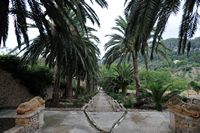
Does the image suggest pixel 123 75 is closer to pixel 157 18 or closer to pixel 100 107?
pixel 100 107

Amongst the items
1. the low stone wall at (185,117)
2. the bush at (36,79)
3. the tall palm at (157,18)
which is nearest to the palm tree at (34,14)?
the tall palm at (157,18)

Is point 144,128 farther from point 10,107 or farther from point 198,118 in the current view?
point 10,107

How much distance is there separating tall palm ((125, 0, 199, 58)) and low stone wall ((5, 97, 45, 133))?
405 centimetres

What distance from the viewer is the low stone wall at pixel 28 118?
8.88 m

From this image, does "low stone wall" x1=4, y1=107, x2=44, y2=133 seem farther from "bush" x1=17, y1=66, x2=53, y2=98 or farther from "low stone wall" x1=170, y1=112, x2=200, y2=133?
"bush" x1=17, y1=66, x2=53, y2=98

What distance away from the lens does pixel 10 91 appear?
20.5 meters

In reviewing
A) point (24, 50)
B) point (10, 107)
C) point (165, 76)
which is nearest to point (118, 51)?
point (24, 50)

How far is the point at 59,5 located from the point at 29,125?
5053mm

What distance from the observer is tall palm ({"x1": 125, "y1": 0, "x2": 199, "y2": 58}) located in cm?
972

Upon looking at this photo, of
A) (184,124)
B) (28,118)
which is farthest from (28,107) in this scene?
(184,124)

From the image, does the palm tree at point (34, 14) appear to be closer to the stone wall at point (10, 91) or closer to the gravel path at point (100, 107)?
the gravel path at point (100, 107)

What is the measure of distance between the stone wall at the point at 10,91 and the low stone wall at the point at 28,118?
974cm

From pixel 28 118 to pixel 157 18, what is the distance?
530 centimetres

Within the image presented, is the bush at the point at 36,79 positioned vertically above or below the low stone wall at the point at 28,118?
above
